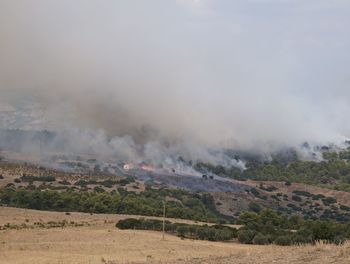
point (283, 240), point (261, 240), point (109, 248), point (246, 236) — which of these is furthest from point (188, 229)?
point (109, 248)

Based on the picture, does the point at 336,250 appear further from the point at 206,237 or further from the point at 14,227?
the point at 14,227

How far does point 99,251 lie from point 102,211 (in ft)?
275

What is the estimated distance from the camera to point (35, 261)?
2456 inches

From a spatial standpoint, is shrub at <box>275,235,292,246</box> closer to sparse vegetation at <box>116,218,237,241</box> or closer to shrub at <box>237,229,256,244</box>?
shrub at <box>237,229,256,244</box>

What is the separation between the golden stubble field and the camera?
3938cm

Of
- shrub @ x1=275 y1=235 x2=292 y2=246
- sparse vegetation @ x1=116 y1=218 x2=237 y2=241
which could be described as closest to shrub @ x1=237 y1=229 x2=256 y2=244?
sparse vegetation @ x1=116 y1=218 x2=237 y2=241

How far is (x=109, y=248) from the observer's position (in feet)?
265

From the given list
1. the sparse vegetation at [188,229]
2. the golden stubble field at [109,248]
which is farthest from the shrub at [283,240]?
the sparse vegetation at [188,229]

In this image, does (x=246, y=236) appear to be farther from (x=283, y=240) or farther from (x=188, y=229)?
(x=188, y=229)

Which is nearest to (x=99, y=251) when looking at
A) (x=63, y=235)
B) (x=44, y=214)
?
(x=63, y=235)

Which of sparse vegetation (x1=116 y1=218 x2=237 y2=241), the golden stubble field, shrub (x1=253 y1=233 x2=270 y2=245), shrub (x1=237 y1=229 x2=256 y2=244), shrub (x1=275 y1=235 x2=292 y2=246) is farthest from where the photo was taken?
sparse vegetation (x1=116 y1=218 x2=237 y2=241)

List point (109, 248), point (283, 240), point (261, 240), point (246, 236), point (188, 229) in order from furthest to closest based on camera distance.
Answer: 1. point (188, 229)
2. point (246, 236)
3. point (261, 240)
4. point (283, 240)
5. point (109, 248)

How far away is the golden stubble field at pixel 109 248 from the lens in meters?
39.4

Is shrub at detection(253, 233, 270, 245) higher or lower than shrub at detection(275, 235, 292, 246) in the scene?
lower
